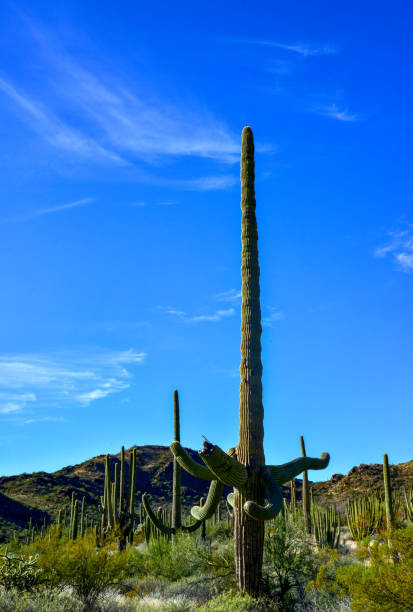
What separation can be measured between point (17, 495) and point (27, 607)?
55.9 m

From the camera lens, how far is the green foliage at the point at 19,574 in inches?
508

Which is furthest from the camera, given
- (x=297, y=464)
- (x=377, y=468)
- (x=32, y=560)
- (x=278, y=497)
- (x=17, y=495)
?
(x=17, y=495)

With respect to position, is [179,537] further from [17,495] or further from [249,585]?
[17,495]

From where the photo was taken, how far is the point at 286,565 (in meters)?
14.9

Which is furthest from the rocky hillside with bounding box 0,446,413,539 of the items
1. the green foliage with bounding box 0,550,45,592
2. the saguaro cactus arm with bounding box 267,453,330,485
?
the green foliage with bounding box 0,550,45,592

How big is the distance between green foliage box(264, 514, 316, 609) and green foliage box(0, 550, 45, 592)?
5159 mm

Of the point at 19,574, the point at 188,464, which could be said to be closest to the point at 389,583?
the point at 188,464

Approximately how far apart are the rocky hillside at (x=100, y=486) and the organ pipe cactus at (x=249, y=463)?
29970 millimetres

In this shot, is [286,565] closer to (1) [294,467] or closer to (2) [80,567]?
(1) [294,467]

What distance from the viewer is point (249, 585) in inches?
522

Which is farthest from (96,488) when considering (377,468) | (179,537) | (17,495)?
(179,537)

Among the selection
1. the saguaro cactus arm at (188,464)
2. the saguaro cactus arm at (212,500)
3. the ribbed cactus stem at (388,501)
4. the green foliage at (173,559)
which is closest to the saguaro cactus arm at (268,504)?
the saguaro cactus arm at (188,464)

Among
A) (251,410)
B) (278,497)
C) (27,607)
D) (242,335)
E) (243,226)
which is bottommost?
(27,607)

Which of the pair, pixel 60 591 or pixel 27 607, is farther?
pixel 60 591
